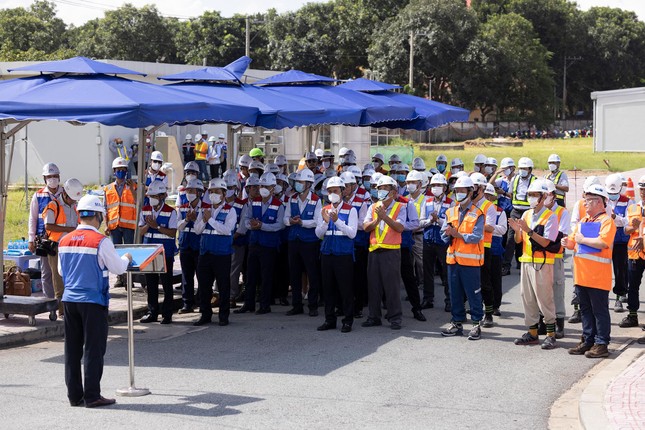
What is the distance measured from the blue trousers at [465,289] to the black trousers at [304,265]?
216 centimetres

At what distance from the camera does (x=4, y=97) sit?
1132 centimetres

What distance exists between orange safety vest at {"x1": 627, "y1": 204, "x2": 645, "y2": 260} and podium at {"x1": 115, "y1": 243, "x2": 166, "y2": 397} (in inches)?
262

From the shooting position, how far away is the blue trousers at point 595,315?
35.4 feet

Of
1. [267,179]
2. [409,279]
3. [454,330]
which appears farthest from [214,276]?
[454,330]

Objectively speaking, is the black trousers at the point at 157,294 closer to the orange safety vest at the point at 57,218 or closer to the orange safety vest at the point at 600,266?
the orange safety vest at the point at 57,218

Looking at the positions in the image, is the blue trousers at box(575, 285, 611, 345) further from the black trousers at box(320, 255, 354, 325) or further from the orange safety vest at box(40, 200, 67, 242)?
the orange safety vest at box(40, 200, 67, 242)

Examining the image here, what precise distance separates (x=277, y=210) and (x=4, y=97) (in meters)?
4.12

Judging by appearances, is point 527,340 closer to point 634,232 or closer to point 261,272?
point 634,232

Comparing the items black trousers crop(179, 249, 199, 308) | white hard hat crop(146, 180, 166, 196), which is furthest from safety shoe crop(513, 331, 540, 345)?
white hard hat crop(146, 180, 166, 196)

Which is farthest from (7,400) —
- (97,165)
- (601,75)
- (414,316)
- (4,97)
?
(601,75)

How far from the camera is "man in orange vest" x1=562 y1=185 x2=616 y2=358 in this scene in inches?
422

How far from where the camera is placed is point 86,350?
854 centimetres

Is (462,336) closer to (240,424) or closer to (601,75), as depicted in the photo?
(240,424)

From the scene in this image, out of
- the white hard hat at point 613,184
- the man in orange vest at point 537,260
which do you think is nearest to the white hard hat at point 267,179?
the man in orange vest at point 537,260
